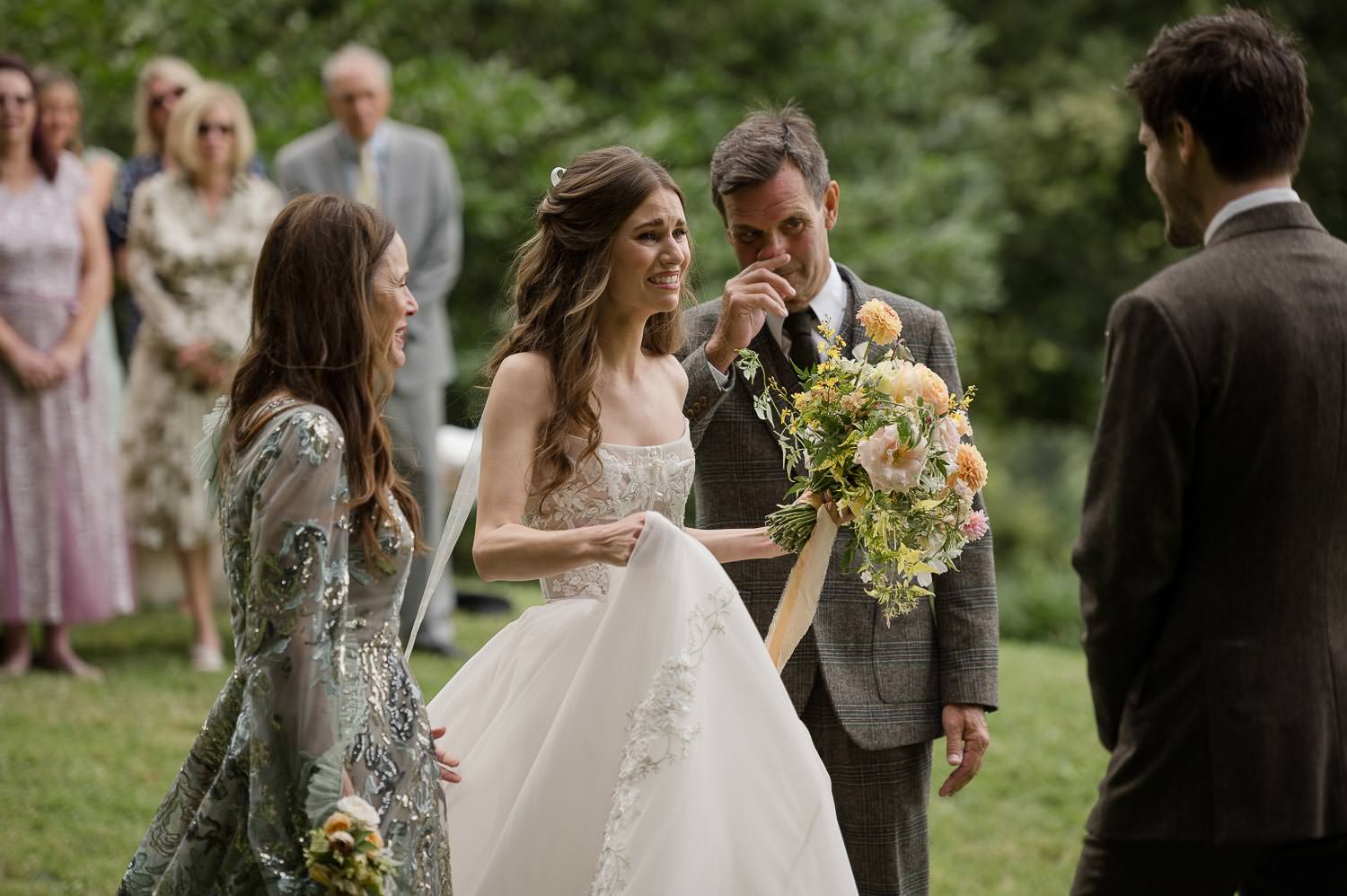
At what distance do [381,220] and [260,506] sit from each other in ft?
2.32

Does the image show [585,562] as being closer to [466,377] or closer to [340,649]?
[340,649]

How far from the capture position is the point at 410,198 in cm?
877

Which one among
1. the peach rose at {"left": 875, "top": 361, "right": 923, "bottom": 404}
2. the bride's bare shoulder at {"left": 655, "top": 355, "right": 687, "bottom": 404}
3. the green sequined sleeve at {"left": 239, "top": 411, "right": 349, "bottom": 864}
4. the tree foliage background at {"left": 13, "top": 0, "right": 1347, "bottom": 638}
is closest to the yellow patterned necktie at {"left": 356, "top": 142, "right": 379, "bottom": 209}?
the tree foliage background at {"left": 13, "top": 0, "right": 1347, "bottom": 638}

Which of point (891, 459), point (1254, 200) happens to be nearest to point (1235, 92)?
point (1254, 200)

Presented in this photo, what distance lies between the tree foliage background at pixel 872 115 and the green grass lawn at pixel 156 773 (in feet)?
9.93

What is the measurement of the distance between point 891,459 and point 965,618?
70cm

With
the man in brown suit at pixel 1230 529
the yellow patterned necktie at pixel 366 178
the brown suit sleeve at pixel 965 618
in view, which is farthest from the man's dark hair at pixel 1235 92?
the yellow patterned necktie at pixel 366 178

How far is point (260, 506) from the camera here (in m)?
3.06

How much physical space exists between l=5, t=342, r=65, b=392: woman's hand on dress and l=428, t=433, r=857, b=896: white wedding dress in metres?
5.11

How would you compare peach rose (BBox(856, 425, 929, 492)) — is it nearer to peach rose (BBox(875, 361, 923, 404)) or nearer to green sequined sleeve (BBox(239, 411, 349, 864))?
peach rose (BBox(875, 361, 923, 404))

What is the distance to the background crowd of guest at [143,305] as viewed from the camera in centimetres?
811

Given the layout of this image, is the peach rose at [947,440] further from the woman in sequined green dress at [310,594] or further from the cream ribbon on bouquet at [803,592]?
the woman in sequined green dress at [310,594]

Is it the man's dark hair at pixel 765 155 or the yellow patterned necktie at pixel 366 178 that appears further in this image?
the yellow patterned necktie at pixel 366 178

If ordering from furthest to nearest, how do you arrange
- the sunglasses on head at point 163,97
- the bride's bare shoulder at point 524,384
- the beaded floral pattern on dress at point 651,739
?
the sunglasses on head at point 163,97 < the bride's bare shoulder at point 524,384 < the beaded floral pattern on dress at point 651,739
